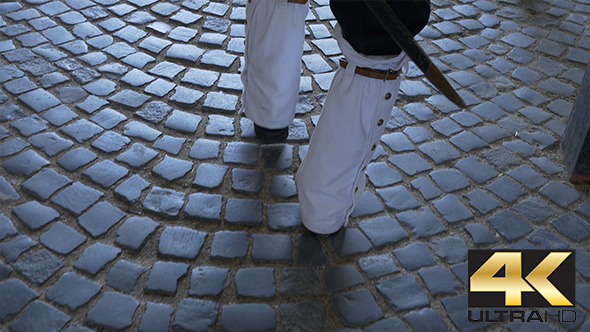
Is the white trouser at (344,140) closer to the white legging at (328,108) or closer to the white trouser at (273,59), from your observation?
the white legging at (328,108)

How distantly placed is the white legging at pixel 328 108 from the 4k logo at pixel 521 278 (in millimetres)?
722

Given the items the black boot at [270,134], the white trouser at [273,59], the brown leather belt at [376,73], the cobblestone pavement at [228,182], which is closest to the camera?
the brown leather belt at [376,73]

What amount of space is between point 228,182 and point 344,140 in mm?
907

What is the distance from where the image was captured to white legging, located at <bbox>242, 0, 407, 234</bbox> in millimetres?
2557

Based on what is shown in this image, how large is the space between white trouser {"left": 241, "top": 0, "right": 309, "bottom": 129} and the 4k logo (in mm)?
1343

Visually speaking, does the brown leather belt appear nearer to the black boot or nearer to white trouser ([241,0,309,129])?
white trouser ([241,0,309,129])

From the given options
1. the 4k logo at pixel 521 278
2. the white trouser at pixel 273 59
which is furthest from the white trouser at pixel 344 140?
the 4k logo at pixel 521 278

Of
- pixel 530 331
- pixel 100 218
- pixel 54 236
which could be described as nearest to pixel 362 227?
pixel 530 331

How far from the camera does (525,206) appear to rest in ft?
10.8

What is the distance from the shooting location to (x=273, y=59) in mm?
3164

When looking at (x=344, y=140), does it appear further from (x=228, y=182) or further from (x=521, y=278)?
(x=521, y=278)

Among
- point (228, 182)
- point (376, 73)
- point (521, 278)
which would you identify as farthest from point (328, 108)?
point (521, 278)

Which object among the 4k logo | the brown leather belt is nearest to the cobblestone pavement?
the 4k logo

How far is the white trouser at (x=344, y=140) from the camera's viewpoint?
2.54m
